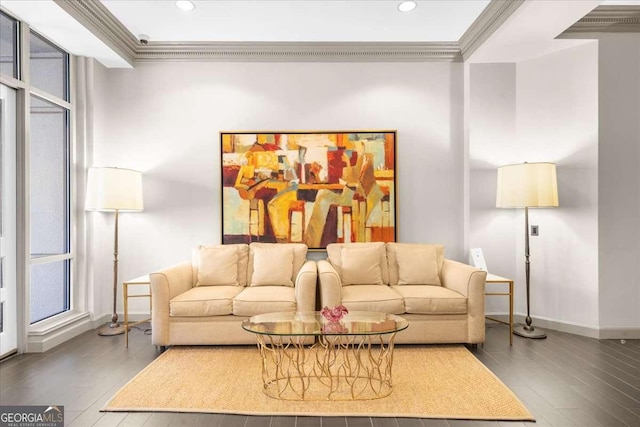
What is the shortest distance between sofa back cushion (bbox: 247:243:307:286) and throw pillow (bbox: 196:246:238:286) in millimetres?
187

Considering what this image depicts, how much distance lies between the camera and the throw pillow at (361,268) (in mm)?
4016

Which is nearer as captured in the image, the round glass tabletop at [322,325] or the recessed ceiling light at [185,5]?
the round glass tabletop at [322,325]

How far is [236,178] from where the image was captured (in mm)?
4441

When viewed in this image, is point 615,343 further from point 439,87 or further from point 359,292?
point 439,87

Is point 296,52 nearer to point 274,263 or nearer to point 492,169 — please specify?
point 274,263

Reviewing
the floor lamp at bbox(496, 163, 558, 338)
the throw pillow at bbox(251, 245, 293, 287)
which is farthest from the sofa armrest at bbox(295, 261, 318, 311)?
the floor lamp at bbox(496, 163, 558, 338)

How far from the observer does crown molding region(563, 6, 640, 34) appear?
12.2ft

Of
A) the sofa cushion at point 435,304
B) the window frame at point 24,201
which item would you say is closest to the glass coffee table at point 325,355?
the sofa cushion at point 435,304

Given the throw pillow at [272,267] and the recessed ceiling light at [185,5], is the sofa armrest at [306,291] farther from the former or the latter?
the recessed ceiling light at [185,5]

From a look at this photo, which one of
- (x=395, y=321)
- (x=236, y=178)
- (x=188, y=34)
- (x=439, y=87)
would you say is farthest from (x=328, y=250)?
(x=188, y=34)

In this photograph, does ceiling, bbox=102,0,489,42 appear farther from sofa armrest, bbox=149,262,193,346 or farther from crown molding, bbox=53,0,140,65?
sofa armrest, bbox=149,262,193,346

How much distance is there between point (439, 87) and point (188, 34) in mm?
2664

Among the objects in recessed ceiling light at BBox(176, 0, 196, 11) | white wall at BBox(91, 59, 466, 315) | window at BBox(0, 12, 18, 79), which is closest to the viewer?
window at BBox(0, 12, 18, 79)

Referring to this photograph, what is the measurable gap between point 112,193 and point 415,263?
9.61 ft
